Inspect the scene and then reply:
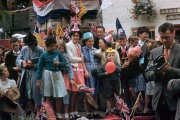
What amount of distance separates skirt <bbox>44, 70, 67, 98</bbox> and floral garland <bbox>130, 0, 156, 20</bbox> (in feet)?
53.0

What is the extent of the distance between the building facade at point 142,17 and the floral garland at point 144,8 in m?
0.22

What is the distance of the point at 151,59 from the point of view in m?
7.43

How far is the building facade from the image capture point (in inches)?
1002

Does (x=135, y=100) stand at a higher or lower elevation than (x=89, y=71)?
lower

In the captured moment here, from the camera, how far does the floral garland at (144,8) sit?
84.4ft

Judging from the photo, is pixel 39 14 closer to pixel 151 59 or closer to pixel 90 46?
pixel 90 46

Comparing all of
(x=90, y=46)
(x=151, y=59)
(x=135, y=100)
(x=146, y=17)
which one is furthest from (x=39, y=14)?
(x=146, y=17)

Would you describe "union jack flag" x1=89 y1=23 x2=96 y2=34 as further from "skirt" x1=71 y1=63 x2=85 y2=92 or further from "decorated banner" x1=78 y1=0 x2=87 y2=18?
"skirt" x1=71 y1=63 x2=85 y2=92

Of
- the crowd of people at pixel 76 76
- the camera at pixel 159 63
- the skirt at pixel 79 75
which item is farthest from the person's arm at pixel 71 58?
the camera at pixel 159 63

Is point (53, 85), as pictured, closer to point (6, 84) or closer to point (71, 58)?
point (71, 58)

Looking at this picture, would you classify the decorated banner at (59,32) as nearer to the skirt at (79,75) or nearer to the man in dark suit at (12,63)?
the man in dark suit at (12,63)

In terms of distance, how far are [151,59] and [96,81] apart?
3543 mm

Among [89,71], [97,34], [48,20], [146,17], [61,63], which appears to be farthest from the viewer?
[146,17]

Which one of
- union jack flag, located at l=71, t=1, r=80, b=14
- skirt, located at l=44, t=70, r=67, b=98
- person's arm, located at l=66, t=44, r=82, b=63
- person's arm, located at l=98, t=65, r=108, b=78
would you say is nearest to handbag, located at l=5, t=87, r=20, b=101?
skirt, located at l=44, t=70, r=67, b=98
